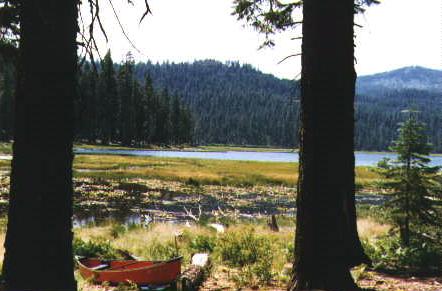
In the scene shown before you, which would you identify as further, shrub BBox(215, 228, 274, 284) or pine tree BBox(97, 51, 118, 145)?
pine tree BBox(97, 51, 118, 145)

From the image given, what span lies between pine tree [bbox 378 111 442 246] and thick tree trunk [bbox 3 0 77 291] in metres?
7.31

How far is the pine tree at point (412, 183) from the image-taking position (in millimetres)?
9328

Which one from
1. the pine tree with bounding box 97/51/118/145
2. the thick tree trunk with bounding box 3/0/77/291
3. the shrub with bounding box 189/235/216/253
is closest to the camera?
the thick tree trunk with bounding box 3/0/77/291

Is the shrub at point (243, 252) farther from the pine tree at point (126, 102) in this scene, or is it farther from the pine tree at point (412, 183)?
the pine tree at point (126, 102)

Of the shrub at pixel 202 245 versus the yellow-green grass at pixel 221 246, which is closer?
the yellow-green grass at pixel 221 246

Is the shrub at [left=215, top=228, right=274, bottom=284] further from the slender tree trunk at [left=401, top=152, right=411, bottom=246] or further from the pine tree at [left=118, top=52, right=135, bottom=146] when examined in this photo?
the pine tree at [left=118, top=52, right=135, bottom=146]

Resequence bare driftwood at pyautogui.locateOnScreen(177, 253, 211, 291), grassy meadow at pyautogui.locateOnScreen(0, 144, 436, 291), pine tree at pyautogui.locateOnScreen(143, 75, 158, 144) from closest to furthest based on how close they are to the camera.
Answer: bare driftwood at pyautogui.locateOnScreen(177, 253, 211, 291), grassy meadow at pyautogui.locateOnScreen(0, 144, 436, 291), pine tree at pyautogui.locateOnScreen(143, 75, 158, 144)

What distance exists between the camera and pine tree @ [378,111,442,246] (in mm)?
9328

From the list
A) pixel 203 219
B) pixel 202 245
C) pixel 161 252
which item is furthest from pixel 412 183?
pixel 203 219

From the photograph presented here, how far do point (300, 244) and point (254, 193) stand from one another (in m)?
27.9

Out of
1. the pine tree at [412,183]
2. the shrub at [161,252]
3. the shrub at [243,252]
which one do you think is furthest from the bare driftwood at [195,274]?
the pine tree at [412,183]

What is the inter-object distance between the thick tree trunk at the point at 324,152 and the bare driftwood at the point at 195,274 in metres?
2.11

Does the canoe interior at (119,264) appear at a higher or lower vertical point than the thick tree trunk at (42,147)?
lower

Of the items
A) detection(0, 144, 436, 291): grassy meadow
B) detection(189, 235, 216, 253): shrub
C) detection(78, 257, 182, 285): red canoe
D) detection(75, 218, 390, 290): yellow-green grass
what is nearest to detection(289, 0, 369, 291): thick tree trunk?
detection(0, 144, 436, 291): grassy meadow
